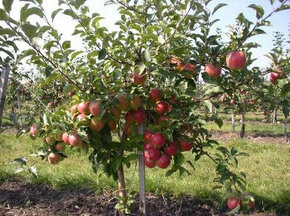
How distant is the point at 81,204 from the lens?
9.26 ft

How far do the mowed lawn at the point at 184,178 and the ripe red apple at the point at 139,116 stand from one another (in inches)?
22.4

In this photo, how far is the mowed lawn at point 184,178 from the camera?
2.91m

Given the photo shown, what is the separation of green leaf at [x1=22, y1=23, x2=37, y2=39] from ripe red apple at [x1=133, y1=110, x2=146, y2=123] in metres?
0.66

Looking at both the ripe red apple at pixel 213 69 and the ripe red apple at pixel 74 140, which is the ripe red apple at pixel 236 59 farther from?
the ripe red apple at pixel 74 140

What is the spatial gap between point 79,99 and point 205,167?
324 centimetres

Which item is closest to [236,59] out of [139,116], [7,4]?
[139,116]

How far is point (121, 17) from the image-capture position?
1.85 m

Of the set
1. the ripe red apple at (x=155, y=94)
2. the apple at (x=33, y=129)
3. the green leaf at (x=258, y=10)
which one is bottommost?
the apple at (x=33, y=129)

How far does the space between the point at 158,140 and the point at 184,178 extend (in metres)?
2.24

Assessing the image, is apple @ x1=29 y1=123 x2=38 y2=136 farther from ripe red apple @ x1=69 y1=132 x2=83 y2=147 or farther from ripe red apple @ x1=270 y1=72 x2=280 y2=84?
ripe red apple @ x1=270 y1=72 x2=280 y2=84

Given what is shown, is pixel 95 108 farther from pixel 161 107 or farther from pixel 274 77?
pixel 274 77

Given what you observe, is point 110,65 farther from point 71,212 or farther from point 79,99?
point 71,212

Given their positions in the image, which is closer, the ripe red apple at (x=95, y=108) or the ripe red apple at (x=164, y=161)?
the ripe red apple at (x=95, y=108)

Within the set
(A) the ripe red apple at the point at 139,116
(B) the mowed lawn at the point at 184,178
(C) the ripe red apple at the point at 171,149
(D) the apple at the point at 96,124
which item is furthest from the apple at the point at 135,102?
(B) the mowed lawn at the point at 184,178
